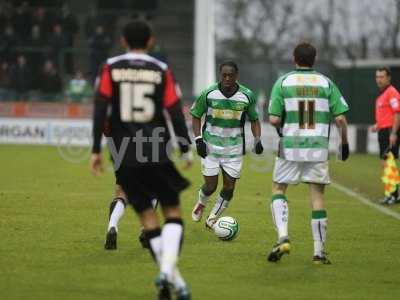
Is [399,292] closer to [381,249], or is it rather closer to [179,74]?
[381,249]

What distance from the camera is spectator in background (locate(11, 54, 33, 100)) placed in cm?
3559

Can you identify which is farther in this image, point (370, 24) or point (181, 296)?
point (370, 24)

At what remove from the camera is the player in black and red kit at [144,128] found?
Answer: 25.8 feet

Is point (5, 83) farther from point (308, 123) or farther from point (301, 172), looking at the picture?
point (308, 123)

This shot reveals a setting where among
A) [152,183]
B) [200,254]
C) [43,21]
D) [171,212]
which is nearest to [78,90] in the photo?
[43,21]

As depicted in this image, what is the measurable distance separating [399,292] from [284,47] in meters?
54.3

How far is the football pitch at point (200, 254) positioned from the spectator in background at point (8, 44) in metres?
19.2

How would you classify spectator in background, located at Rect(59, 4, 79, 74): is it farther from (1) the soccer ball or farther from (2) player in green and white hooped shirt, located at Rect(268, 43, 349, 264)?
(2) player in green and white hooped shirt, located at Rect(268, 43, 349, 264)

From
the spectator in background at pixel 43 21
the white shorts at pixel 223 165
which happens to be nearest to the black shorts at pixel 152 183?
the white shorts at pixel 223 165

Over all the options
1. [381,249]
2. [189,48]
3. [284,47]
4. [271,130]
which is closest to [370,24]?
[284,47]

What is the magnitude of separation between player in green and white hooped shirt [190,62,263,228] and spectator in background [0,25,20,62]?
2508 cm

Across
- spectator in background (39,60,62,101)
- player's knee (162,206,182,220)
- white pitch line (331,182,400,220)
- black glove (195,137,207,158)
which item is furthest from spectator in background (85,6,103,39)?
player's knee (162,206,182,220)

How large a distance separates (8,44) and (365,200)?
21.9 m

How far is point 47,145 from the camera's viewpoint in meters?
33.7
